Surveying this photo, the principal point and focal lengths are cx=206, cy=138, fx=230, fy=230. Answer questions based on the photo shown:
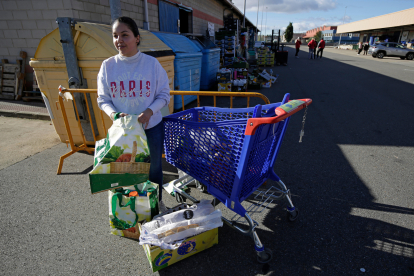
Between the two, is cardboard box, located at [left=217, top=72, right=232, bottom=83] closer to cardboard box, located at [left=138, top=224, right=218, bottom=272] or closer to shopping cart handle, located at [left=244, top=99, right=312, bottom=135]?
shopping cart handle, located at [left=244, top=99, right=312, bottom=135]

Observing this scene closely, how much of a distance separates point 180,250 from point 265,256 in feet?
2.52

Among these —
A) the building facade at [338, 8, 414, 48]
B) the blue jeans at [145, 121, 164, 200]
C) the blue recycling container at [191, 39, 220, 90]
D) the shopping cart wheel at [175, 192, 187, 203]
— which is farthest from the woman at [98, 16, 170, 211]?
the building facade at [338, 8, 414, 48]

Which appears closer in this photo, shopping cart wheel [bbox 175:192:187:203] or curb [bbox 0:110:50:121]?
shopping cart wheel [bbox 175:192:187:203]

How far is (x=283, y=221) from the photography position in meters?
2.63

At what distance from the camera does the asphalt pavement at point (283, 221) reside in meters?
2.09

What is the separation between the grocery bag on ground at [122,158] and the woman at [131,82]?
126mm

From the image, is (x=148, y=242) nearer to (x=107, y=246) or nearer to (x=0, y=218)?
(x=107, y=246)

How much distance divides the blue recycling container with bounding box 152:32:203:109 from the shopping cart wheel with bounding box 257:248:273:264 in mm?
4819

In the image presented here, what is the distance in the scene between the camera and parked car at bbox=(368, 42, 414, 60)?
23.4 m

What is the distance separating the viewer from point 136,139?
2.00 meters

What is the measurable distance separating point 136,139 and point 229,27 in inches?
920

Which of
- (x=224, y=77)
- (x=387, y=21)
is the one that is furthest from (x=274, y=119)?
(x=387, y=21)

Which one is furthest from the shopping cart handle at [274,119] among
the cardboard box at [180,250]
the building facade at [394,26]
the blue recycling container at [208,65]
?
the building facade at [394,26]

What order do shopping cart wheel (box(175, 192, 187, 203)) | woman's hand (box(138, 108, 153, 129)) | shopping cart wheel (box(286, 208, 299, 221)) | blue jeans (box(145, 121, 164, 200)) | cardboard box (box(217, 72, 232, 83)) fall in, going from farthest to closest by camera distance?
cardboard box (box(217, 72, 232, 83)) < shopping cart wheel (box(175, 192, 187, 203)) < shopping cart wheel (box(286, 208, 299, 221)) < blue jeans (box(145, 121, 164, 200)) < woman's hand (box(138, 108, 153, 129))
